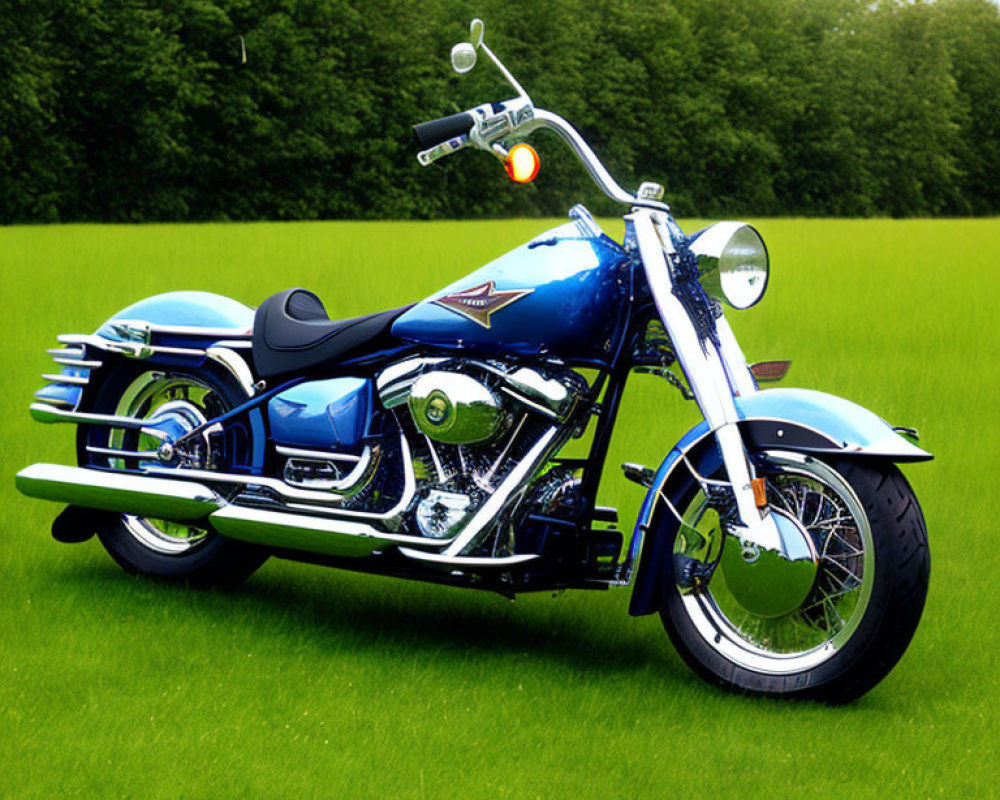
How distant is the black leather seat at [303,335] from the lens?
15.5ft

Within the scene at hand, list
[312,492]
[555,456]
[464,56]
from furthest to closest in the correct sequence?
[312,492] < [555,456] < [464,56]

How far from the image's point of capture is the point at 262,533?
4.73 m

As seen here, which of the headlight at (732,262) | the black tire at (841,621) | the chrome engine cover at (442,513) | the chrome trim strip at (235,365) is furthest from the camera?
the chrome trim strip at (235,365)

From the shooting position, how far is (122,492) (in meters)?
5.08

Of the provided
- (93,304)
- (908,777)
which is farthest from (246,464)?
(93,304)

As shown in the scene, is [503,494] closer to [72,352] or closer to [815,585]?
[815,585]

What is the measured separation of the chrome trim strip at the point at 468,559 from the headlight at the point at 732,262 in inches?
40.7

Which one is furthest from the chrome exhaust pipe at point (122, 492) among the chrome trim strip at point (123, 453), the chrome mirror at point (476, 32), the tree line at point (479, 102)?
the tree line at point (479, 102)

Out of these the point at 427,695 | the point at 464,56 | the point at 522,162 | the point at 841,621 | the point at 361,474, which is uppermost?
the point at 464,56

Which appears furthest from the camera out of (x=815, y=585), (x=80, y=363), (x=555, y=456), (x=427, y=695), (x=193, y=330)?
(x=80, y=363)

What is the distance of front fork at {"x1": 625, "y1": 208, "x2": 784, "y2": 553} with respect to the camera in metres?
4.01

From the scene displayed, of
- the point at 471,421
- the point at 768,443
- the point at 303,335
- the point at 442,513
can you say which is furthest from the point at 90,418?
the point at 768,443

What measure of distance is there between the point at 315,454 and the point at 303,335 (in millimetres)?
437

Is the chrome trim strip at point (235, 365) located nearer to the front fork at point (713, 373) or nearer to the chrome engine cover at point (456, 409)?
the chrome engine cover at point (456, 409)
